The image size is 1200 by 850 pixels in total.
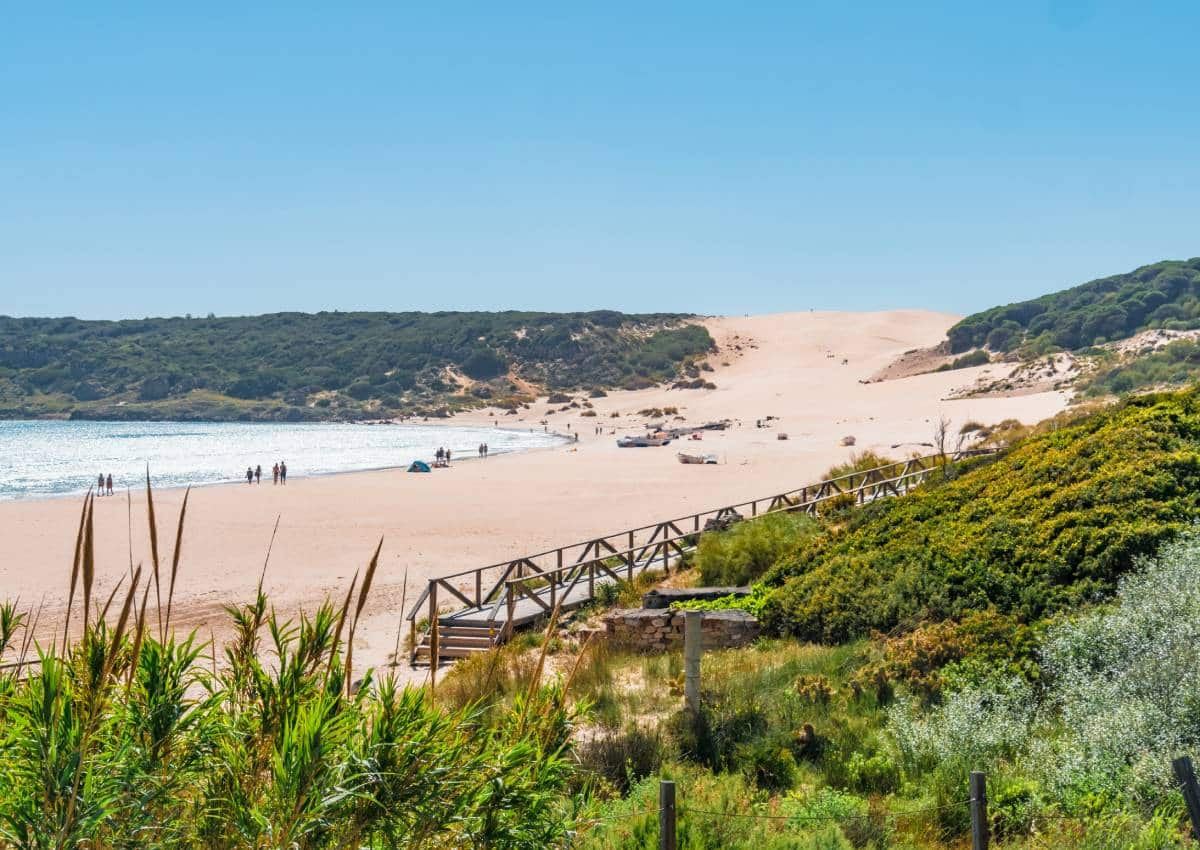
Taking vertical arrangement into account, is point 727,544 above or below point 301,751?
below

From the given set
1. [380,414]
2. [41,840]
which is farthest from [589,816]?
[380,414]

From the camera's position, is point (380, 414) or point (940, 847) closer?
point (940, 847)

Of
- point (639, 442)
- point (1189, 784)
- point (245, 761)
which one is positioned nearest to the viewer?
point (245, 761)

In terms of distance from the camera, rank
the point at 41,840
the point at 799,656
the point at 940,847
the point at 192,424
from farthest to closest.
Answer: the point at 192,424, the point at 799,656, the point at 940,847, the point at 41,840

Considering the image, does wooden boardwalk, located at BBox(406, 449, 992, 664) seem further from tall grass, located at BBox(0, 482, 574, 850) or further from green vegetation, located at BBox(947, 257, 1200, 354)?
green vegetation, located at BBox(947, 257, 1200, 354)

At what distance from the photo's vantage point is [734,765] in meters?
9.20

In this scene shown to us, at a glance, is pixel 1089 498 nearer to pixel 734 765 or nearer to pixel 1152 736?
pixel 1152 736

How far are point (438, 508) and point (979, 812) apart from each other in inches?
1315

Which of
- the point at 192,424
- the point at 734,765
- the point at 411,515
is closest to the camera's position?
the point at 734,765

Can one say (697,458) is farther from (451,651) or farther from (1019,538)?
(1019,538)

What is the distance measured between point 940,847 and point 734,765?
227 centimetres

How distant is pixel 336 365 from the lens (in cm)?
14225

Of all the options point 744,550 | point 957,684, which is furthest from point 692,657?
point 744,550

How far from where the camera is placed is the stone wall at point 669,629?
14305mm
